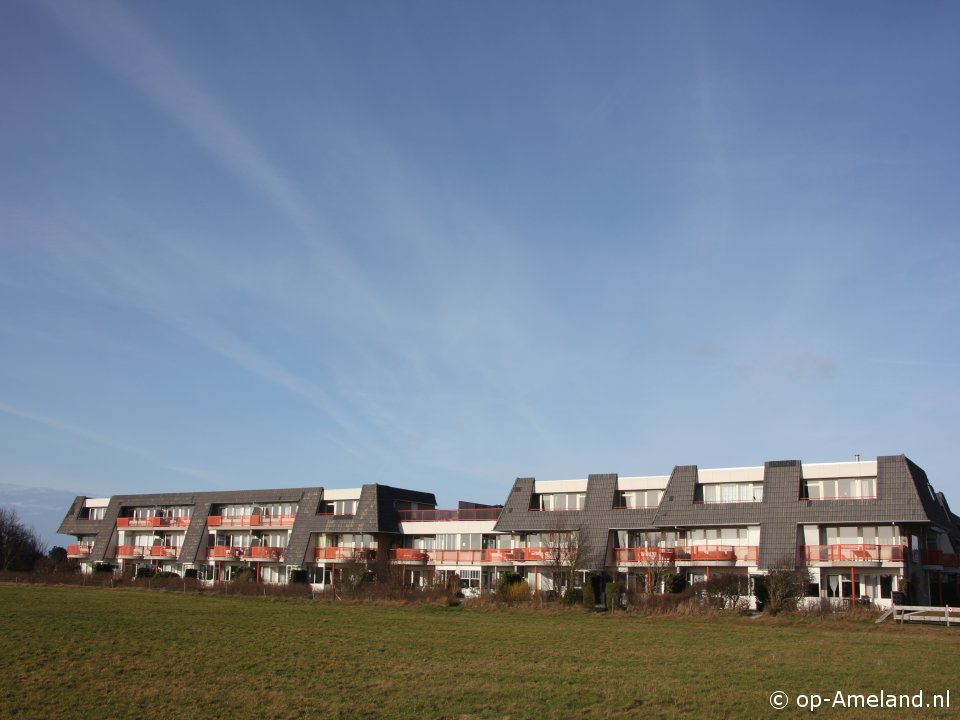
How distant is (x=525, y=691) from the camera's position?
20109mm

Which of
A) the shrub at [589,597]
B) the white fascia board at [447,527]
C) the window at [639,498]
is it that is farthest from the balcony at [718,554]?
the white fascia board at [447,527]

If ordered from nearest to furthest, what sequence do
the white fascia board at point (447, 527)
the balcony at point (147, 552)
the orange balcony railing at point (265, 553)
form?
the white fascia board at point (447, 527)
the orange balcony railing at point (265, 553)
the balcony at point (147, 552)

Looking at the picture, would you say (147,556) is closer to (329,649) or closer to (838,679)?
(329,649)

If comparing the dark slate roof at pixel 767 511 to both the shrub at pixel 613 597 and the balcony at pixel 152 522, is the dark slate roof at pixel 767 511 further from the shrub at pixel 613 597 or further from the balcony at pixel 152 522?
the balcony at pixel 152 522

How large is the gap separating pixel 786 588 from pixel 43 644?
31340 mm

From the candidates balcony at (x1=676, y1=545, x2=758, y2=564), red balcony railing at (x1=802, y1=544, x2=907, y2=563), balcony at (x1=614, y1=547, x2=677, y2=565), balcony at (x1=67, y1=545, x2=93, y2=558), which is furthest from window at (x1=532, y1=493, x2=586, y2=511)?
balcony at (x1=67, y1=545, x2=93, y2=558)

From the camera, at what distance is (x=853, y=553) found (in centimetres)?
4734

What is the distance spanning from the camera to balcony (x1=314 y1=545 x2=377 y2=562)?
64.1m

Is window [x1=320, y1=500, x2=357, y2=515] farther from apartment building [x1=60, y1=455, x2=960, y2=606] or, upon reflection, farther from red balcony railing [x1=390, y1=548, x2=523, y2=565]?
red balcony railing [x1=390, y1=548, x2=523, y2=565]

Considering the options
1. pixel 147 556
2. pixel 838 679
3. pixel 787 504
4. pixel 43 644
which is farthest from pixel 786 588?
pixel 147 556

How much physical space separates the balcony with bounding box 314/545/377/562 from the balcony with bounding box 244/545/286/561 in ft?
15.7

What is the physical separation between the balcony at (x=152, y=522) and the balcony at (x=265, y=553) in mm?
10784

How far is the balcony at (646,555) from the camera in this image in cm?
5299

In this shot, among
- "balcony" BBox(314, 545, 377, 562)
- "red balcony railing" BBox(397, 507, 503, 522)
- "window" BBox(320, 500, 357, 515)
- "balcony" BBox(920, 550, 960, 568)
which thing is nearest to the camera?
"balcony" BBox(920, 550, 960, 568)
